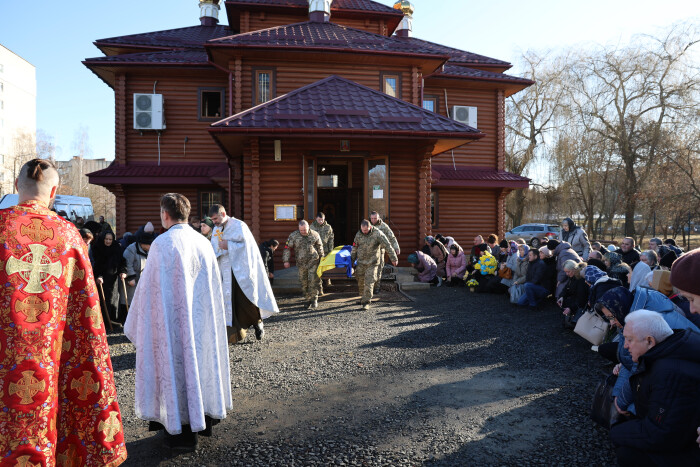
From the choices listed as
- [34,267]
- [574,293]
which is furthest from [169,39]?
[34,267]

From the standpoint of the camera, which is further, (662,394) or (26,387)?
(662,394)

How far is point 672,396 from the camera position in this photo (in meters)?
2.70

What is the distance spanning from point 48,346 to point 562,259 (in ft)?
29.0

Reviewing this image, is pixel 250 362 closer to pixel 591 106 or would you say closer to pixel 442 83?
pixel 442 83

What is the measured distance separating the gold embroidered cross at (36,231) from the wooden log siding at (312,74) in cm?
1214

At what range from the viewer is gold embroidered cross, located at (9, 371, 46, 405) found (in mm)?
2414

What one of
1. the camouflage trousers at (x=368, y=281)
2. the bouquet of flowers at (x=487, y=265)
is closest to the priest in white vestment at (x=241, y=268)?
the camouflage trousers at (x=368, y=281)

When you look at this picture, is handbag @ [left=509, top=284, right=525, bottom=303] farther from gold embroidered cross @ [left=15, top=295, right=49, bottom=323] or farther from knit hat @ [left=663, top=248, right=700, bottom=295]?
gold embroidered cross @ [left=15, top=295, right=49, bottom=323]

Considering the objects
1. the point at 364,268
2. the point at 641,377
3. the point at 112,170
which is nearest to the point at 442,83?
the point at 364,268

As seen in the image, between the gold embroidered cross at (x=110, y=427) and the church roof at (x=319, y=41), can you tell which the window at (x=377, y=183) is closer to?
the church roof at (x=319, y=41)

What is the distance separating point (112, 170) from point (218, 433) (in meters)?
14.6

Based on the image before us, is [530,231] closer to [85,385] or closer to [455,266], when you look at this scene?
[455,266]

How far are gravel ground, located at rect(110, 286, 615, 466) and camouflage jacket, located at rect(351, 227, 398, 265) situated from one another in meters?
1.59

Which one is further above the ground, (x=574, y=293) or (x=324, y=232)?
(x=324, y=232)
